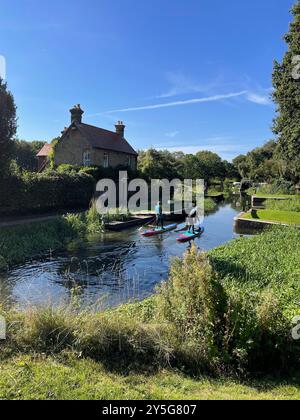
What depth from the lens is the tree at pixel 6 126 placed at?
17.8m

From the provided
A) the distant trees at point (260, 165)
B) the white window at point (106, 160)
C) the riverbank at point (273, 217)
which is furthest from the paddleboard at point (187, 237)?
the distant trees at point (260, 165)

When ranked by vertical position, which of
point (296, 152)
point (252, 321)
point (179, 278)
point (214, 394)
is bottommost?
point (214, 394)

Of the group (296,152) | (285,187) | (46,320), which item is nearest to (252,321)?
(46,320)

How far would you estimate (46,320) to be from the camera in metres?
5.48

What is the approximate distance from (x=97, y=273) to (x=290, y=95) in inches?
648

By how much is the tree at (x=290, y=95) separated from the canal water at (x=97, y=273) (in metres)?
7.62

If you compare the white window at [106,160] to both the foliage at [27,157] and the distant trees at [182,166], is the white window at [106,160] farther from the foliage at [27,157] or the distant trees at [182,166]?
the foliage at [27,157]

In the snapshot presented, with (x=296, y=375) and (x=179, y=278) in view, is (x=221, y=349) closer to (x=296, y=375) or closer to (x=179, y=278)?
(x=296, y=375)

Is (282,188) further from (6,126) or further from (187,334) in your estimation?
(187,334)

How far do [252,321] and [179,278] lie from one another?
57.7 inches

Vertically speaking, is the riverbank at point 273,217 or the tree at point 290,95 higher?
the tree at point 290,95

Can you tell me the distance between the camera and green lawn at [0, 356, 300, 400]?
3.90 metres

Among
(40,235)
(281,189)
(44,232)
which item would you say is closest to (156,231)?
(44,232)

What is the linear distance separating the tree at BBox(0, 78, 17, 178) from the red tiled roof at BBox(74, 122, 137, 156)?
1833 cm
